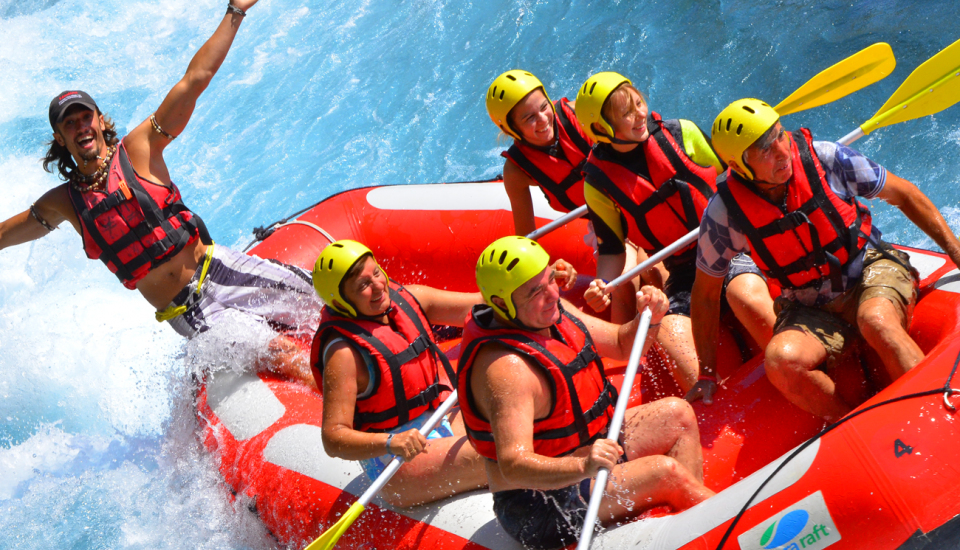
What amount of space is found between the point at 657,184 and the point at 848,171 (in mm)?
664

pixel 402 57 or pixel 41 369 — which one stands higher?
Result: pixel 402 57

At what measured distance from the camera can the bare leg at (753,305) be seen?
2.85 metres

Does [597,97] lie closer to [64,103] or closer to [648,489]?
[648,489]

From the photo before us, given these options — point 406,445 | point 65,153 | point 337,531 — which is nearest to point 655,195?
point 406,445

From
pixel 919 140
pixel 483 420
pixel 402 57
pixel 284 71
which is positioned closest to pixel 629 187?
pixel 483 420

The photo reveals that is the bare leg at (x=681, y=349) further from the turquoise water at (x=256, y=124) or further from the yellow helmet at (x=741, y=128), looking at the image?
the turquoise water at (x=256, y=124)

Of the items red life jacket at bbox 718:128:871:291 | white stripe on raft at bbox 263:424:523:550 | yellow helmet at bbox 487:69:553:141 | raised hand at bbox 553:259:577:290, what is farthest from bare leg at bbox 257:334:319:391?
red life jacket at bbox 718:128:871:291

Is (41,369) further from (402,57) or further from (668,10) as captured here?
(668,10)

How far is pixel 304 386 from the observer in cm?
351

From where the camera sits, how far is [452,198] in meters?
4.02

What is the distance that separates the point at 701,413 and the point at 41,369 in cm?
462

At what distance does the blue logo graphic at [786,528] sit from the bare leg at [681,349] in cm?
82

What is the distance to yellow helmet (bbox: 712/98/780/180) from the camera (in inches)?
95.4

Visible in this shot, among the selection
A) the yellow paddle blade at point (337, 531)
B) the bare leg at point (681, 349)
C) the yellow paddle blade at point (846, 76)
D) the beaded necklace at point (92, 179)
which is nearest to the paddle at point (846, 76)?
the yellow paddle blade at point (846, 76)
